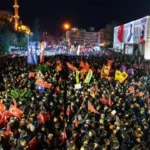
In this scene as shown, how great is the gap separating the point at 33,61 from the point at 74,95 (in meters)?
9.82

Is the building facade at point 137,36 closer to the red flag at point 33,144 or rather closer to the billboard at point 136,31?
the billboard at point 136,31

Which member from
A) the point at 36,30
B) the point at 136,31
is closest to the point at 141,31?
the point at 136,31

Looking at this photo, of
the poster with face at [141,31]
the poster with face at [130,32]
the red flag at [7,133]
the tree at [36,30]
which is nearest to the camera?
the red flag at [7,133]

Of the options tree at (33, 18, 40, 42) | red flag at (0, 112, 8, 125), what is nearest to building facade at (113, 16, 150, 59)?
red flag at (0, 112, 8, 125)

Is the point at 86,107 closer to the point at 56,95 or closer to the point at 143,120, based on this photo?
the point at 56,95

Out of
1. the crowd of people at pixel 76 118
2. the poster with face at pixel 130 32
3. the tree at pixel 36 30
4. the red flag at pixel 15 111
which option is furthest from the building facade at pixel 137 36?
the tree at pixel 36 30

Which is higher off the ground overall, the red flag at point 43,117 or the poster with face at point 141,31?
the poster with face at point 141,31

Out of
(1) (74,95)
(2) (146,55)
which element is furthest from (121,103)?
(2) (146,55)

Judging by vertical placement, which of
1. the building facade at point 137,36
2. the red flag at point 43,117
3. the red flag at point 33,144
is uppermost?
the building facade at point 137,36

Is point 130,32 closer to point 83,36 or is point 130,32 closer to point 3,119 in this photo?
point 3,119

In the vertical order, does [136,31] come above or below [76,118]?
above

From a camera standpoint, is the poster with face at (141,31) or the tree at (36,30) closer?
the poster with face at (141,31)

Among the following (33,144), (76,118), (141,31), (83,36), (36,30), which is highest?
(36,30)

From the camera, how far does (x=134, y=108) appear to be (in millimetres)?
10422
